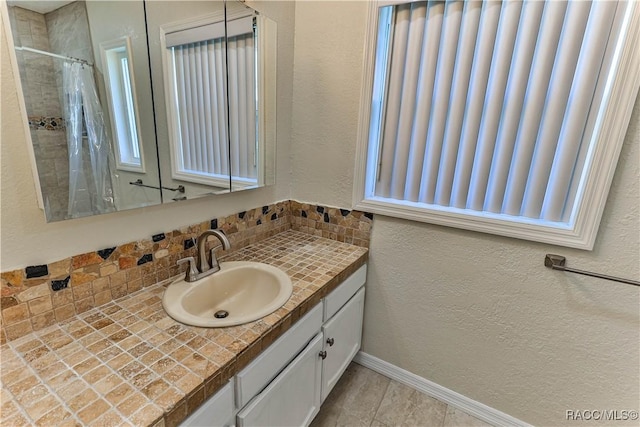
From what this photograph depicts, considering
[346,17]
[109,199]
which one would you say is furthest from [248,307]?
[346,17]

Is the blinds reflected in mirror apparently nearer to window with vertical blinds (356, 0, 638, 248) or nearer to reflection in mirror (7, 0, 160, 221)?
reflection in mirror (7, 0, 160, 221)

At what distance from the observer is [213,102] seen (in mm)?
1256

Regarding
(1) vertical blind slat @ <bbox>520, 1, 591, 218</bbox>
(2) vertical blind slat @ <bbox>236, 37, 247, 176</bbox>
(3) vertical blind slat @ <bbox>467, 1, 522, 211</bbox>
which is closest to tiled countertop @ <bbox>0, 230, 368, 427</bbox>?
(2) vertical blind slat @ <bbox>236, 37, 247, 176</bbox>

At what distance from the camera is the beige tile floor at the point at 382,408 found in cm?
144

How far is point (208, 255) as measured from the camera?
4.03 ft

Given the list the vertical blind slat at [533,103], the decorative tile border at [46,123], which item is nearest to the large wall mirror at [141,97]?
the decorative tile border at [46,123]

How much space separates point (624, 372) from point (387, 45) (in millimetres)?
1689

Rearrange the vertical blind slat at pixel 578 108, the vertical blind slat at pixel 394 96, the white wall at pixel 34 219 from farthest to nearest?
the vertical blind slat at pixel 394 96 < the vertical blind slat at pixel 578 108 < the white wall at pixel 34 219

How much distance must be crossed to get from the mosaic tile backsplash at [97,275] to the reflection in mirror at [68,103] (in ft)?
0.53

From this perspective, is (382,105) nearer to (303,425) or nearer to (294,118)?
(294,118)

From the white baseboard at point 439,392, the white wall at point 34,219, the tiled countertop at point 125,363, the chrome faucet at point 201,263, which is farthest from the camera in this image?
the white baseboard at point 439,392

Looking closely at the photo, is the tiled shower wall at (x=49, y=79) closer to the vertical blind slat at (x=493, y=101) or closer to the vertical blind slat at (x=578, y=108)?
the vertical blind slat at (x=493, y=101)

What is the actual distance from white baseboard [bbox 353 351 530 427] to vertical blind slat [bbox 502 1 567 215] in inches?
39.4

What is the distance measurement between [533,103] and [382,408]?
5.18 ft
